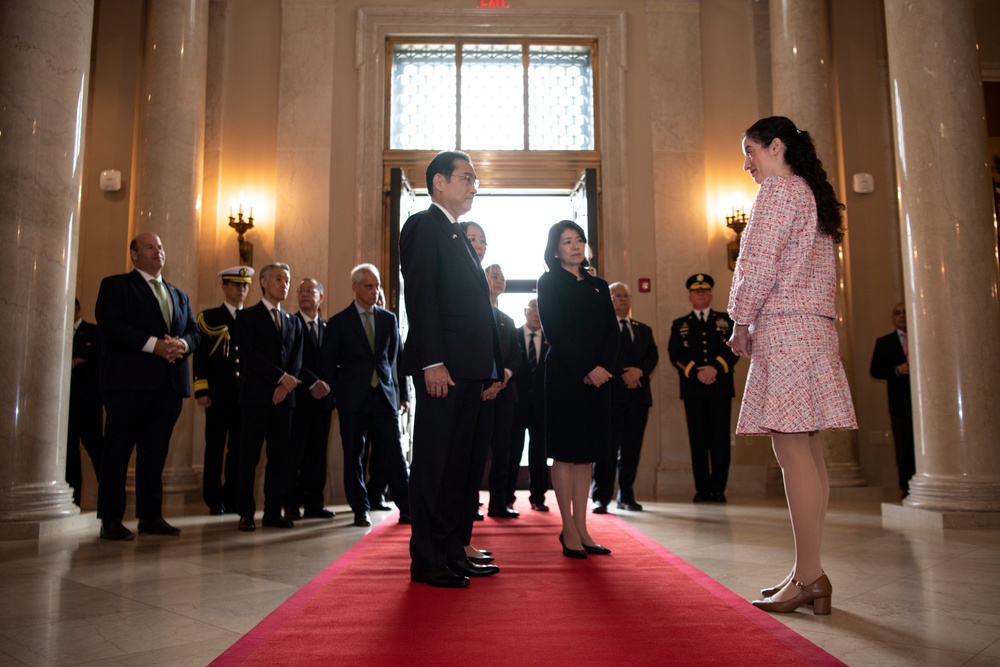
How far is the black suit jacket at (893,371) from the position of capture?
22.6ft

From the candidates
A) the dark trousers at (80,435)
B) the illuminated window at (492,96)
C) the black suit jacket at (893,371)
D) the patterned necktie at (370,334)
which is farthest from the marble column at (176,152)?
the black suit jacket at (893,371)

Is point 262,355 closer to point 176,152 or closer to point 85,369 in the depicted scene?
point 85,369

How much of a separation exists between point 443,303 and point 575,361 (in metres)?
0.88

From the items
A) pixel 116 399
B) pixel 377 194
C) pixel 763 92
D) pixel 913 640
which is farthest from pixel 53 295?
pixel 763 92

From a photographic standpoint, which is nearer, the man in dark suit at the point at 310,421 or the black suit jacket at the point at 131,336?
the black suit jacket at the point at 131,336

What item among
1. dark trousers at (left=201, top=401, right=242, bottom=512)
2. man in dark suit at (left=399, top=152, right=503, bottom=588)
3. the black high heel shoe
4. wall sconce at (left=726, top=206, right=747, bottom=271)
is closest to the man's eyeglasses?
man in dark suit at (left=399, top=152, right=503, bottom=588)

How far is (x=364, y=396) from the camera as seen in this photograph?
5.14 metres

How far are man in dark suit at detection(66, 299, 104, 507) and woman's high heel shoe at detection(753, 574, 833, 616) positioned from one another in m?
5.26

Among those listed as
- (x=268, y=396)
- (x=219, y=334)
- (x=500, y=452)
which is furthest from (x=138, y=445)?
(x=500, y=452)

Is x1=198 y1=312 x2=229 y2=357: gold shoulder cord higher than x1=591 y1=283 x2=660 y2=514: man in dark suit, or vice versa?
x1=198 y1=312 x2=229 y2=357: gold shoulder cord

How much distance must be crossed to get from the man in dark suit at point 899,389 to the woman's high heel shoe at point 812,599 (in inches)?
188

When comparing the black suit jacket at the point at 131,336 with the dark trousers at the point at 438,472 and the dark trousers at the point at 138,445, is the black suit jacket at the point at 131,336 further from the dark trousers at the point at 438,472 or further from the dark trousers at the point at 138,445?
the dark trousers at the point at 438,472

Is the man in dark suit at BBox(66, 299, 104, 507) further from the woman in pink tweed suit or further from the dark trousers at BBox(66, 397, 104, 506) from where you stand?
the woman in pink tweed suit

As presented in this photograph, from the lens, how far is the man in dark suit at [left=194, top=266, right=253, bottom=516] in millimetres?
6055
